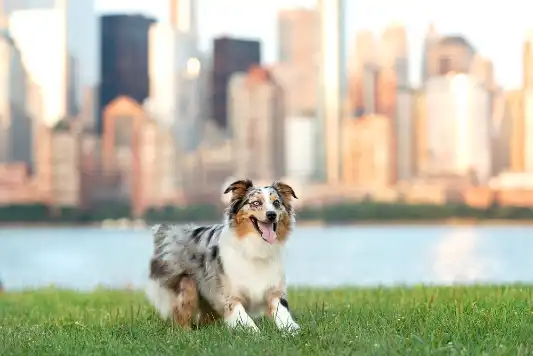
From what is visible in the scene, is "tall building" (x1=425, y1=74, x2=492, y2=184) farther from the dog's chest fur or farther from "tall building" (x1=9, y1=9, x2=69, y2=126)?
the dog's chest fur

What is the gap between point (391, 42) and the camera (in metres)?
164

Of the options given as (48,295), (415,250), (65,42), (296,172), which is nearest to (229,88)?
(296,172)

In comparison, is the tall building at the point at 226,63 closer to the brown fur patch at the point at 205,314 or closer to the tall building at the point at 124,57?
the tall building at the point at 124,57

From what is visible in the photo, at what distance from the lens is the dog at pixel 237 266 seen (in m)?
10.1

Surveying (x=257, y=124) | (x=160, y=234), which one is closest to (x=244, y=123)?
(x=257, y=124)

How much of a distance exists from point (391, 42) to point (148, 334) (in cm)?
15719

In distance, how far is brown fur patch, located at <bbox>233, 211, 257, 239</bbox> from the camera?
1020cm

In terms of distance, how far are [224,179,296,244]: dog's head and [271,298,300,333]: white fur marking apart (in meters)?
0.68

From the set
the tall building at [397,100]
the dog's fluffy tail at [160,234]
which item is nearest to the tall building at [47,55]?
the tall building at [397,100]

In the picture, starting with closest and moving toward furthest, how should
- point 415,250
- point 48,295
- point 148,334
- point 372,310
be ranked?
1. point 148,334
2. point 372,310
3. point 48,295
4. point 415,250

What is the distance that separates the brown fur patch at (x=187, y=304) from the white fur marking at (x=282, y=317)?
97 centimetres

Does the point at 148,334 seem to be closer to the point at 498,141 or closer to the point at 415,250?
the point at 415,250

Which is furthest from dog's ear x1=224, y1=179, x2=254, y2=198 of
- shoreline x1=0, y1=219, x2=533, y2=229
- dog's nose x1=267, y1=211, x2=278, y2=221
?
shoreline x1=0, y1=219, x2=533, y2=229

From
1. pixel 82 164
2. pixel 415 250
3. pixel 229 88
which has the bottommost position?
pixel 415 250
